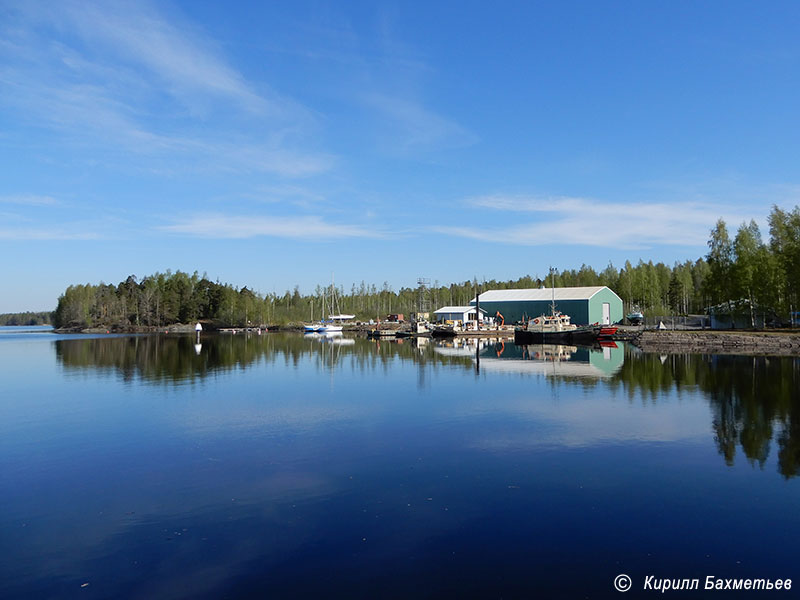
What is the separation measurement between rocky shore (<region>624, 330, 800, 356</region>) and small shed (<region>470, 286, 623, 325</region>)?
17769 millimetres

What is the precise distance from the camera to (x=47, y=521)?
33.9 ft

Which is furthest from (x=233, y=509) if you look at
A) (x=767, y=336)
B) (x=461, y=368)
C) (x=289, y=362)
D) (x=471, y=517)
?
(x=767, y=336)

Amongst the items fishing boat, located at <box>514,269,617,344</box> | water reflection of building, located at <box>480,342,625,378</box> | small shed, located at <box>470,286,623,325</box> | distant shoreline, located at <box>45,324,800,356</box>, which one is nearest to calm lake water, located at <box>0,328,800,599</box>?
water reflection of building, located at <box>480,342,625,378</box>

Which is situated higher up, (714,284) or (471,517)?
(714,284)

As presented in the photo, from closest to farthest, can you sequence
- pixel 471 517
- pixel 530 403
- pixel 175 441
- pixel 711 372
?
pixel 471 517 < pixel 175 441 < pixel 530 403 < pixel 711 372

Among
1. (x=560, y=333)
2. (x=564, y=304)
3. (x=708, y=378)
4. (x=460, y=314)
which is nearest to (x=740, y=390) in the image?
(x=708, y=378)

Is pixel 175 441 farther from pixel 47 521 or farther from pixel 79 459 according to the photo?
pixel 47 521

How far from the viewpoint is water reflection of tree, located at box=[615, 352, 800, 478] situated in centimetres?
1516

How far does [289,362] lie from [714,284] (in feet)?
177

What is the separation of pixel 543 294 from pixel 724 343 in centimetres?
3709

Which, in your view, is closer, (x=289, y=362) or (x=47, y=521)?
(x=47, y=521)

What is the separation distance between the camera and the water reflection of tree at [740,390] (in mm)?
15164

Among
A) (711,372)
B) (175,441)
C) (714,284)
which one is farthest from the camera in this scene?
(714,284)

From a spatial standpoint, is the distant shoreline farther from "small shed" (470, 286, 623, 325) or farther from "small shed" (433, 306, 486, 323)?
"small shed" (433, 306, 486, 323)
